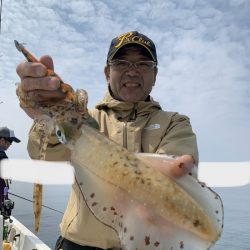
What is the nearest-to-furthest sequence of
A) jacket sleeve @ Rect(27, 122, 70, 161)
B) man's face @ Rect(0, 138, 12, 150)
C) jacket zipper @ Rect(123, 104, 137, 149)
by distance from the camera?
1. jacket sleeve @ Rect(27, 122, 70, 161)
2. jacket zipper @ Rect(123, 104, 137, 149)
3. man's face @ Rect(0, 138, 12, 150)

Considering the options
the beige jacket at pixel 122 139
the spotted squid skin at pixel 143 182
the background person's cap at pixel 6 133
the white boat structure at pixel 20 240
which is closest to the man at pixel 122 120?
the beige jacket at pixel 122 139

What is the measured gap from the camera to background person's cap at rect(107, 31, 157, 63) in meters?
4.16

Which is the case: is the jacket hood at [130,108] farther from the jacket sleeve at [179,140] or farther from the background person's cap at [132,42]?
the background person's cap at [132,42]

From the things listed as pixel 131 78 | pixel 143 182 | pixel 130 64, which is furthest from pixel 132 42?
pixel 143 182

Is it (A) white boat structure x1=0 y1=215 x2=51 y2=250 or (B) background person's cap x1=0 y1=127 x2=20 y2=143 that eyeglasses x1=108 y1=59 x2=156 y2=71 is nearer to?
(A) white boat structure x1=0 y1=215 x2=51 y2=250

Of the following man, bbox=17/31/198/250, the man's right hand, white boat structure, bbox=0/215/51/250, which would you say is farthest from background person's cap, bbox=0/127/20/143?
the man's right hand

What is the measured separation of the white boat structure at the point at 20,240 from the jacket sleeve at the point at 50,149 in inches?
248

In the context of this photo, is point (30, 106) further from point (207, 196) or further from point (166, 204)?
point (207, 196)

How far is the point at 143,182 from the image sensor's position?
2.52 metres

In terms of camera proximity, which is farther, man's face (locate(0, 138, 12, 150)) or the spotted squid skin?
man's face (locate(0, 138, 12, 150))

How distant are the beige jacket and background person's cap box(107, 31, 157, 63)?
59 centimetres

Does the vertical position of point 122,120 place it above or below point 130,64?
below

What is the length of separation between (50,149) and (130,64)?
5.06 ft

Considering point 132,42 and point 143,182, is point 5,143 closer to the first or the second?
point 132,42
